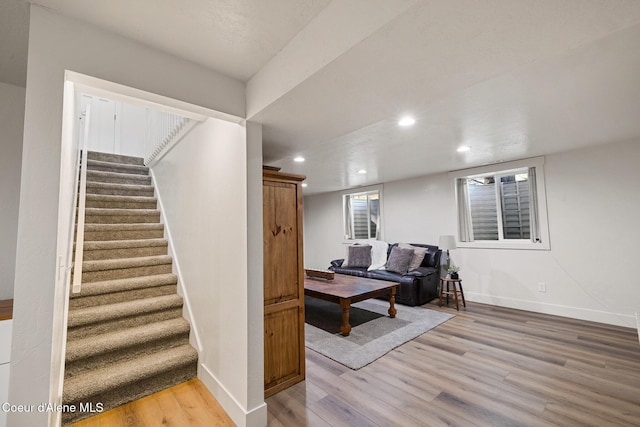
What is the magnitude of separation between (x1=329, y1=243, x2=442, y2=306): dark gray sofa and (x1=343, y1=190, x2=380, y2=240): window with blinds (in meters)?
1.44

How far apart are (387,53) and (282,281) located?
1753mm

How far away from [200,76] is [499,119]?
258cm

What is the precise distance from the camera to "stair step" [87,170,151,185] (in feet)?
12.1

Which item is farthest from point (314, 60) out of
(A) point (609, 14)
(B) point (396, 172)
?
(B) point (396, 172)

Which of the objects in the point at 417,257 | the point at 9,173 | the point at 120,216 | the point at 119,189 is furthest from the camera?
the point at 417,257

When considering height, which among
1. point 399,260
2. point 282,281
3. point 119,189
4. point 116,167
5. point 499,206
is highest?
point 116,167

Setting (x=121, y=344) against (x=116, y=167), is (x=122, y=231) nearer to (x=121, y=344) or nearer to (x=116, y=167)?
(x=116, y=167)

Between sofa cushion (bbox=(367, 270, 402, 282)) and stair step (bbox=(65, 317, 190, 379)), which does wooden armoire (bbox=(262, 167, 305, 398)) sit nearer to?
stair step (bbox=(65, 317, 190, 379))

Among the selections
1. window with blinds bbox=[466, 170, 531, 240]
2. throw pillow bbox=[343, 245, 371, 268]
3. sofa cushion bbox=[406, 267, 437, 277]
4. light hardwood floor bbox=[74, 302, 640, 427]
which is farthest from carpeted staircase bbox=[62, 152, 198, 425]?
window with blinds bbox=[466, 170, 531, 240]

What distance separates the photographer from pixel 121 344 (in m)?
2.20

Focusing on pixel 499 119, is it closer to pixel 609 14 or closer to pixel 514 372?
pixel 609 14

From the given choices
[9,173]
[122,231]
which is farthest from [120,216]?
[9,173]

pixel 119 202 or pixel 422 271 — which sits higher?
pixel 119 202

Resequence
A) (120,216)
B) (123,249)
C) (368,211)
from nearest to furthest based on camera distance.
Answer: (123,249) < (120,216) < (368,211)
